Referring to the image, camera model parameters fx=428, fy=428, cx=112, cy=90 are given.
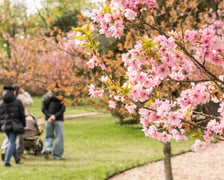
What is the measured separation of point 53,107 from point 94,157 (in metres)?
1.60

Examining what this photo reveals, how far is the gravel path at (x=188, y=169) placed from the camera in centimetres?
772

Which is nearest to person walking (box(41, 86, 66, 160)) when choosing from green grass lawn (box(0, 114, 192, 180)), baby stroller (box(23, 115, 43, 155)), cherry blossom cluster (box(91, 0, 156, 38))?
green grass lawn (box(0, 114, 192, 180))

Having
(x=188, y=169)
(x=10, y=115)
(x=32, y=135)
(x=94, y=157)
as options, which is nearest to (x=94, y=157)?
(x=94, y=157)

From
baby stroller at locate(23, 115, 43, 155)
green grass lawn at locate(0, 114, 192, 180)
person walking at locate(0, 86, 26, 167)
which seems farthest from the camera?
baby stroller at locate(23, 115, 43, 155)

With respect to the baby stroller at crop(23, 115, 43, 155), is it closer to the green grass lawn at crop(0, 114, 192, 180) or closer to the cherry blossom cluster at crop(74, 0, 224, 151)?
the green grass lawn at crop(0, 114, 192, 180)

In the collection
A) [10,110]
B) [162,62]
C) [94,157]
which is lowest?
[94,157]

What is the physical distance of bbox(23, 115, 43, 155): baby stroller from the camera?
9852 mm

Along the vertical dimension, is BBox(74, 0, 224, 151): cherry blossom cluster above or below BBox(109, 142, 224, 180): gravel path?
above

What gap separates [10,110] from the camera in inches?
349

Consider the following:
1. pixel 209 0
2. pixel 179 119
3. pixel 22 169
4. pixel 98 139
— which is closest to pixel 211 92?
pixel 179 119

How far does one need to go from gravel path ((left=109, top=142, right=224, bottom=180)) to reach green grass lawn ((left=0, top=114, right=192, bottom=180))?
297mm

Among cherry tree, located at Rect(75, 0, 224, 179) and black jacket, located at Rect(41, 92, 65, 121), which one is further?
black jacket, located at Rect(41, 92, 65, 121)

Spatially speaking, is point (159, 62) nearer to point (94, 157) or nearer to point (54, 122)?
point (54, 122)

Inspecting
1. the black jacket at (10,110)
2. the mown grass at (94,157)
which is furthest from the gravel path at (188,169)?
the black jacket at (10,110)
